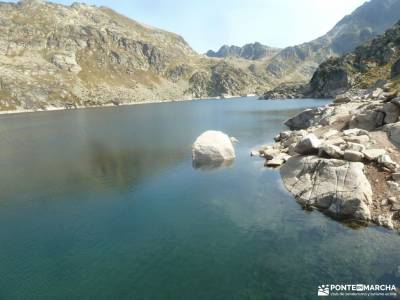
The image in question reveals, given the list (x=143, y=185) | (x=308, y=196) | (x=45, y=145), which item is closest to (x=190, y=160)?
(x=143, y=185)

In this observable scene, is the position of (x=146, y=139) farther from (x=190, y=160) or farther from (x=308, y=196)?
(x=308, y=196)

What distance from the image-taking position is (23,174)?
46438 millimetres

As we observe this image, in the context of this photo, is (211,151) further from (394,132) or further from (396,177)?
Answer: (396,177)

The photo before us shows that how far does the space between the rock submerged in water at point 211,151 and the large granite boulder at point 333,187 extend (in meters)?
14.5

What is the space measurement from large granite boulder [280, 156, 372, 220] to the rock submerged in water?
572 inches

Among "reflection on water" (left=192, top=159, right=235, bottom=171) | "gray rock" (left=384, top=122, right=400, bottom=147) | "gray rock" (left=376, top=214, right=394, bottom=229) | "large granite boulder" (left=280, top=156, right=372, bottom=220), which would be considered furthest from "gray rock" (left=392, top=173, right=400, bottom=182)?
"reflection on water" (left=192, top=159, right=235, bottom=171)

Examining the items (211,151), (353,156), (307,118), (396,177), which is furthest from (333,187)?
(307,118)

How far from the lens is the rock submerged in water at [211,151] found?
4719cm

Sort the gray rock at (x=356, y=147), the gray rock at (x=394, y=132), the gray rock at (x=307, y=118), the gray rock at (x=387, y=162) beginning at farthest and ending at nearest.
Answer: the gray rock at (x=307, y=118)
the gray rock at (x=394, y=132)
the gray rock at (x=356, y=147)
the gray rock at (x=387, y=162)

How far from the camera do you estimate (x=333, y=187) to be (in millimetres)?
28859

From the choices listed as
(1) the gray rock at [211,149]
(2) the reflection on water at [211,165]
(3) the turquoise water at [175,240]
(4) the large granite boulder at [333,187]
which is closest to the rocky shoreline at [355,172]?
(4) the large granite boulder at [333,187]

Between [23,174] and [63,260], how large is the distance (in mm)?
29799

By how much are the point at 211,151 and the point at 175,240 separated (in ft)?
79.3

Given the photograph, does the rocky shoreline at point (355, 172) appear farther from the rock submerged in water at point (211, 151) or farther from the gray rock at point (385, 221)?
the rock submerged in water at point (211, 151)
